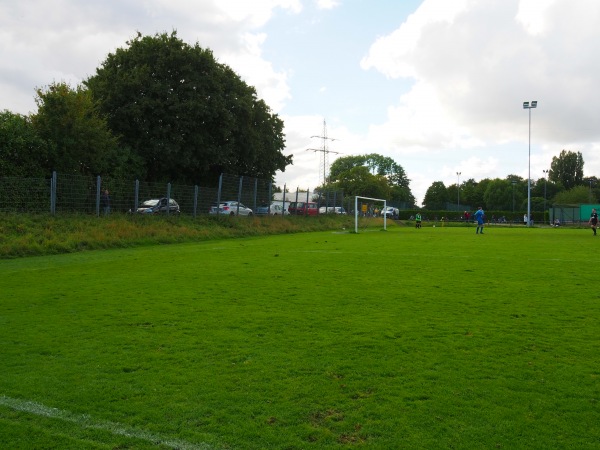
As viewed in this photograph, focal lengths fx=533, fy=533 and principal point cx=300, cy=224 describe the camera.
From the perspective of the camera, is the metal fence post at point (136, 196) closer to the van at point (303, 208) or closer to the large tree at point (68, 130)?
the large tree at point (68, 130)

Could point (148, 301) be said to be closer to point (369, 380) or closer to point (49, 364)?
point (49, 364)

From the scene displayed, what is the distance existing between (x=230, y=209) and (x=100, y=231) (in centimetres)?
1057

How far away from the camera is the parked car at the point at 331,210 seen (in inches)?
1658

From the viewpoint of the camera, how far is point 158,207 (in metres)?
25.2

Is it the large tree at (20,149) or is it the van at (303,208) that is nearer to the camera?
the large tree at (20,149)

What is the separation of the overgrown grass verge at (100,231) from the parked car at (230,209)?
619 mm

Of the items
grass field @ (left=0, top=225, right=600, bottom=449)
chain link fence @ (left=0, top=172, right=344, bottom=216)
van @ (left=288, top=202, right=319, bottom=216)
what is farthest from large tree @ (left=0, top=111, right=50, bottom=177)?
van @ (left=288, top=202, right=319, bottom=216)

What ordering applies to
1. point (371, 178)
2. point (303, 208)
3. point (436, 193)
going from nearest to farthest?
1. point (303, 208)
2. point (371, 178)
3. point (436, 193)

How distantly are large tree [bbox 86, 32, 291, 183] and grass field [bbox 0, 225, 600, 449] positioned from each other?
2642 centimetres

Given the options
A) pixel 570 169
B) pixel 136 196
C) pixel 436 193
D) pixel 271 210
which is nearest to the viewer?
pixel 136 196

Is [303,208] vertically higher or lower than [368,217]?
higher

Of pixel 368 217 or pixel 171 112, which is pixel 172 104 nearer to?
pixel 171 112

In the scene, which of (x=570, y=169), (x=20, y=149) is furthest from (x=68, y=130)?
(x=570, y=169)

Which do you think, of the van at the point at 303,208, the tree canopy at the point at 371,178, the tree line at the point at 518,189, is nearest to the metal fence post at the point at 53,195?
the van at the point at 303,208
